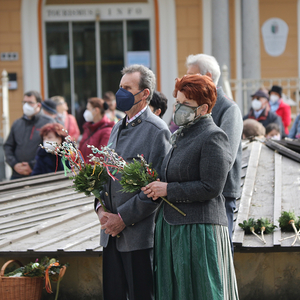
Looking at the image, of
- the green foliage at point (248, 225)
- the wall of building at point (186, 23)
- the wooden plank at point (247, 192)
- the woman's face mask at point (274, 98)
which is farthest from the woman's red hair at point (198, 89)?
the wall of building at point (186, 23)

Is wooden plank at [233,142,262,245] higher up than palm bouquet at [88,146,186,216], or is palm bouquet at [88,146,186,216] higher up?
palm bouquet at [88,146,186,216]

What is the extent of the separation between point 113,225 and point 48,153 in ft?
9.48

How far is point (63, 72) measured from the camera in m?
12.7

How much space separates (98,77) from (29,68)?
1733 millimetres

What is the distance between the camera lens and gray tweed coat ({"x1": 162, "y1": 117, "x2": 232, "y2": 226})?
2.77 m

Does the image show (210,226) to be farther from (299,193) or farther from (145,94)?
(299,193)

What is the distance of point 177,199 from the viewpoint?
283cm

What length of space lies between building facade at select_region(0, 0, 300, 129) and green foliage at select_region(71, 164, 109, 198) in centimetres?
909

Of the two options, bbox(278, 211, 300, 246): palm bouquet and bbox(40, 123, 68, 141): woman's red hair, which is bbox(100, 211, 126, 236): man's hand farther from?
bbox(40, 123, 68, 141): woman's red hair

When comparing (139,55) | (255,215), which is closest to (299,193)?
(255,215)

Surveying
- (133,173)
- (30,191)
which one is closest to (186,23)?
(30,191)

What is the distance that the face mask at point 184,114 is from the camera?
285 centimetres

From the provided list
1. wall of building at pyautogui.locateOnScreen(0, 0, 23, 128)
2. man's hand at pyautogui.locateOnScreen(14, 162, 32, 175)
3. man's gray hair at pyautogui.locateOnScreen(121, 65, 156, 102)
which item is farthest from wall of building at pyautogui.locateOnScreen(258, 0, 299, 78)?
man's gray hair at pyautogui.locateOnScreen(121, 65, 156, 102)

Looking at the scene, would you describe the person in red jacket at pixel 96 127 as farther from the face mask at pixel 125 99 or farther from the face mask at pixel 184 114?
the face mask at pixel 184 114
